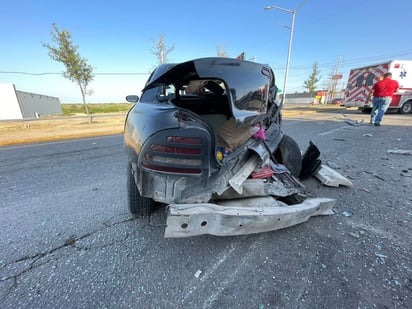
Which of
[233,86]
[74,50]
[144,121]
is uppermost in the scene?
[74,50]

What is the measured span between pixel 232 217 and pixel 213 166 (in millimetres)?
382

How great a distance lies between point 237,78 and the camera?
138cm

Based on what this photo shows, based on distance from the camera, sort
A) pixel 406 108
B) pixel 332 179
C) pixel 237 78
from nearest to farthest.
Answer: pixel 237 78 → pixel 332 179 → pixel 406 108

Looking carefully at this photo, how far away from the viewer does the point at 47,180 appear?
2.84m

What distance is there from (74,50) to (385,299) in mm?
14234

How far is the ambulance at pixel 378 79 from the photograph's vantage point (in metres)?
10.2

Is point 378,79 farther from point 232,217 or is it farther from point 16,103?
point 16,103

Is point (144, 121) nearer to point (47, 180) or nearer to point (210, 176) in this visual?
point (210, 176)

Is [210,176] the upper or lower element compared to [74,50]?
lower

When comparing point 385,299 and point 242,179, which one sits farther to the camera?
point 242,179

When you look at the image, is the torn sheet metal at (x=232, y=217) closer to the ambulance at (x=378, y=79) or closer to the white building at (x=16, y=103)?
the ambulance at (x=378, y=79)

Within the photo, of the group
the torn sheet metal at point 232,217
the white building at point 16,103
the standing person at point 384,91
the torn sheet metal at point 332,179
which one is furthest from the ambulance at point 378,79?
the white building at point 16,103

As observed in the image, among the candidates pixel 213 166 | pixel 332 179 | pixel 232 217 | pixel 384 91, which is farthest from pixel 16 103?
pixel 384 91

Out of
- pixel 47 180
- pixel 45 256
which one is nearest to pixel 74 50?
pixel 47 180
